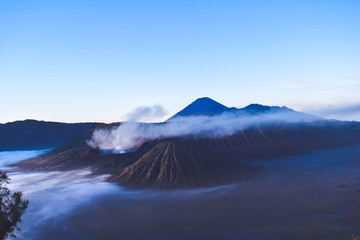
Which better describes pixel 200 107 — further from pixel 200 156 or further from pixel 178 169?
pixel 178 169

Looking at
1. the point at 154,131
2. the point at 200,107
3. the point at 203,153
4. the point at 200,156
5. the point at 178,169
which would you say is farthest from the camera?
the point at 200,107

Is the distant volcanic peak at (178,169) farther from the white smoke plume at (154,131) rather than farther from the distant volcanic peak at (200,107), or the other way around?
the distant volcanic peak at (200,107)

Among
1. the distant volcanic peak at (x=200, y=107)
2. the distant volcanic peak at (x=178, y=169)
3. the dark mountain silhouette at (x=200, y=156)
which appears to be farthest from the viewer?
the distant volcanic peak at (x=200, y=107)

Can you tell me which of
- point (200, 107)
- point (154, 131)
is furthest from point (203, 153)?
point (200, 107)

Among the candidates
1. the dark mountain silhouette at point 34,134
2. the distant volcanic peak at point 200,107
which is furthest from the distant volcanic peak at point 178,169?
the dark mountain silhouette at point 34,134

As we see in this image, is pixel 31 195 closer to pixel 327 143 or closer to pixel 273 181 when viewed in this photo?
pixel 273 181

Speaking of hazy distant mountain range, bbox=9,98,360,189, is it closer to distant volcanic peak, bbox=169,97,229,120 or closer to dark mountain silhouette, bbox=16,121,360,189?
dark mountain silhouette, bbox=16,121,360,189
